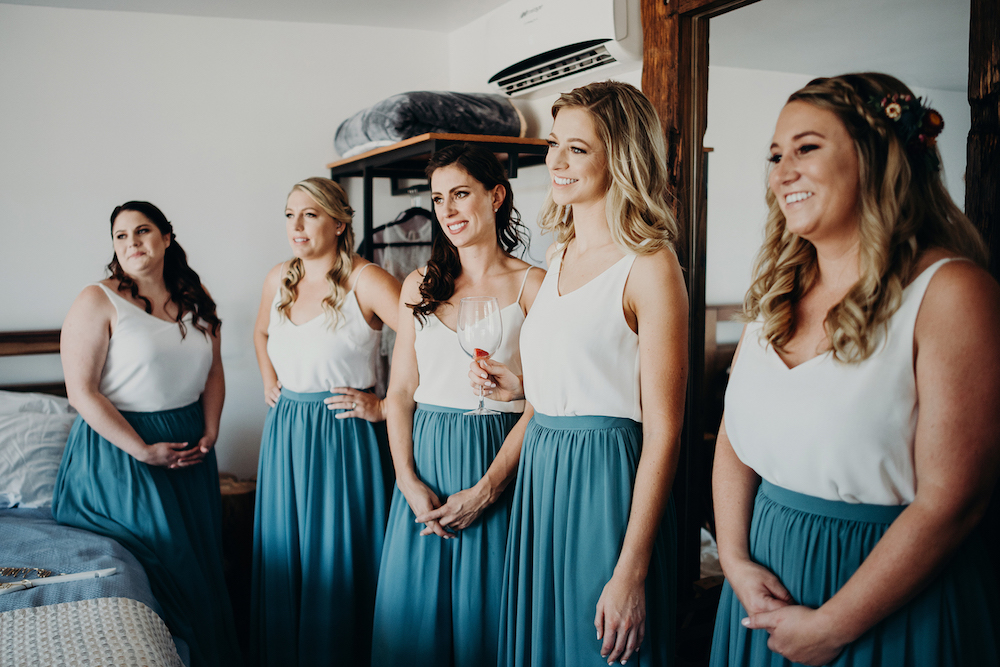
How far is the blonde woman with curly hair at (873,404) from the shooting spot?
949 millimetres

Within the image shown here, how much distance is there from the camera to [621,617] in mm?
1367

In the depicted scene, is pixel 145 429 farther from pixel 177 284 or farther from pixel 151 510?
pixel 177 284

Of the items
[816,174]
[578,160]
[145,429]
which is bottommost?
[145,429]

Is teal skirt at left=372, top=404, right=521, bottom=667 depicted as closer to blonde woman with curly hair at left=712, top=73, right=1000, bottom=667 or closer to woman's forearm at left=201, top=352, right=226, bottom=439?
blonde woman with curly hair at left=712, top=73, right=1000, bottom=667

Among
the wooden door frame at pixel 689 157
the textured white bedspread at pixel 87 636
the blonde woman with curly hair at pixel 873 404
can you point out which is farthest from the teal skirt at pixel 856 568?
the textured white bedspread at pixel 87 636

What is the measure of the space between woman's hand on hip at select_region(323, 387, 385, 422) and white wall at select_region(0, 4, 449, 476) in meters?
1.45

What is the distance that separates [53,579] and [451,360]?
3.96 feet

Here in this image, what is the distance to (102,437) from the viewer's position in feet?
7.56

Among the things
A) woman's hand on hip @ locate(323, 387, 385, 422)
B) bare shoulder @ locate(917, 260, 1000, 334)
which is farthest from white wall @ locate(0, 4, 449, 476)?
bare shoulder @ locate(917, 260, 1000, 334)

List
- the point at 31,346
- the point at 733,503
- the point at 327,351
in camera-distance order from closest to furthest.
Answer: the point at 733,503
the point at 327,351
the point at 31,346

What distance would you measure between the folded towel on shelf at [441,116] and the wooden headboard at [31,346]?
177 cm

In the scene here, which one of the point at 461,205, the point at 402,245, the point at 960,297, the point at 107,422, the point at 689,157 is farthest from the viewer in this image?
the point at 402,245

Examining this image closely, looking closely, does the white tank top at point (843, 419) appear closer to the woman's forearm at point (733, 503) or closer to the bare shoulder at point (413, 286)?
the woman's forearm at point (733, 503)

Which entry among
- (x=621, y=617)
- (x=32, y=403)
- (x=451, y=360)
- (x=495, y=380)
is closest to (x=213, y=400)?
(x=32, y=403)
